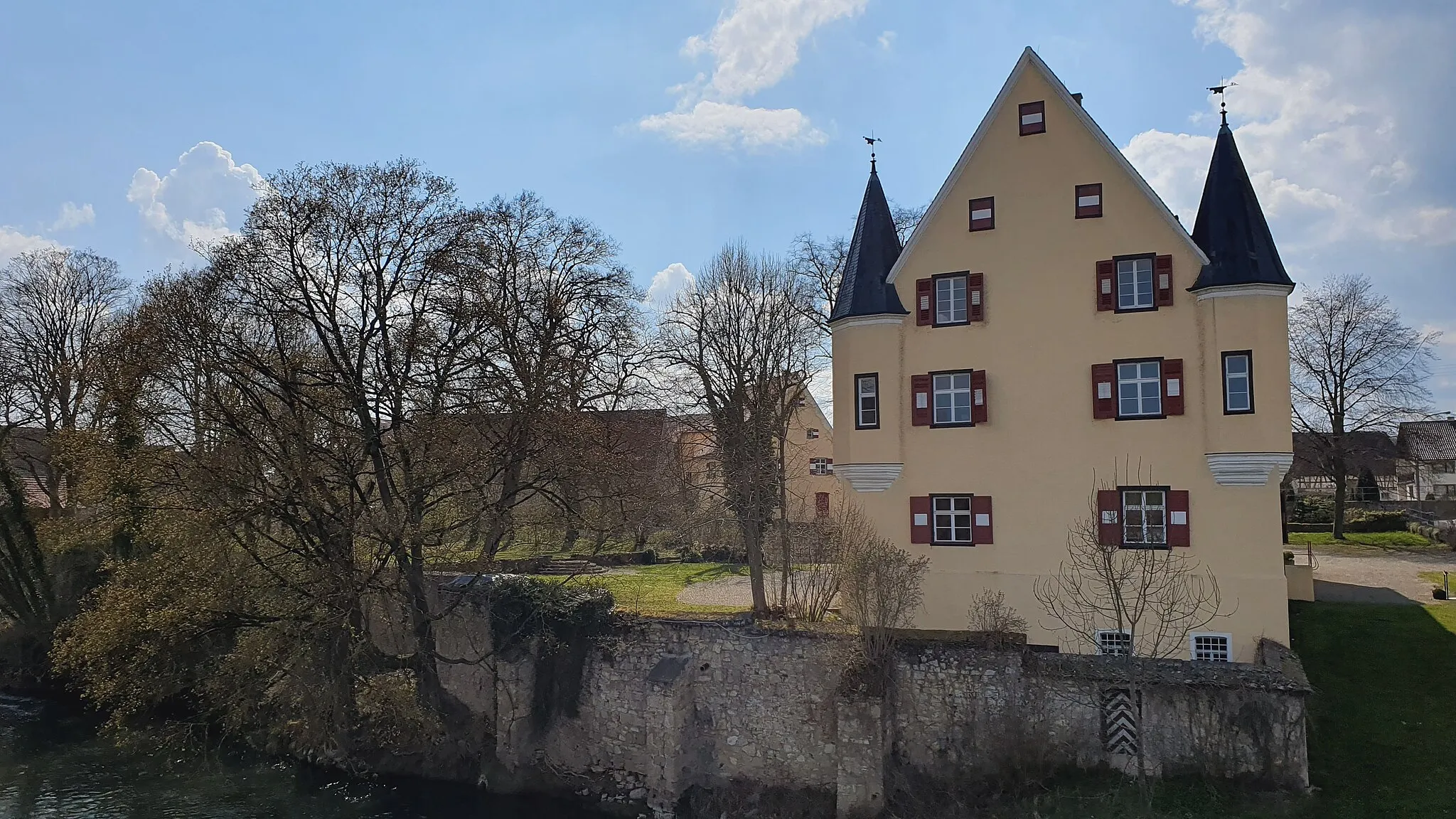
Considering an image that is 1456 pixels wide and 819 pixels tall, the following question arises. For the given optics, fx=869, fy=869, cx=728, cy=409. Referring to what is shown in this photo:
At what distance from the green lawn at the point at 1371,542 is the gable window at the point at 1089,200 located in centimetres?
1827

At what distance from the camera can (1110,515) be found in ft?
60.8

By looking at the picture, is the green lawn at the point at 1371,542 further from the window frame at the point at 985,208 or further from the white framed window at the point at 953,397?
the window frame at the point at 985,208

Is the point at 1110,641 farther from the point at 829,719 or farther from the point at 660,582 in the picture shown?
the point at 660,582

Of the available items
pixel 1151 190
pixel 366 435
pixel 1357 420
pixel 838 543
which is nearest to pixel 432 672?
pixel 366 435

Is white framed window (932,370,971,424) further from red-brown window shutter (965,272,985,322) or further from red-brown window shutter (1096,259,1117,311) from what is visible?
red-brown window shutter (1096,259,1117,311)

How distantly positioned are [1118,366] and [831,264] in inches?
703

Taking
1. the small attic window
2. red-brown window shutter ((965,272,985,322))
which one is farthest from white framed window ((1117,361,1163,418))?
the small attic window

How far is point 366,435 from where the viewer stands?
759 inches

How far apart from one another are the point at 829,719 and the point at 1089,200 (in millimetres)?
12371

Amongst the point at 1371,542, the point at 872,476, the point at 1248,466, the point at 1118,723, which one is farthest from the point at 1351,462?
the point at 1118,723

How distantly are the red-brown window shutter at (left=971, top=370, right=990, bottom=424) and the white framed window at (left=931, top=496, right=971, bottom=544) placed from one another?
1.82 metres

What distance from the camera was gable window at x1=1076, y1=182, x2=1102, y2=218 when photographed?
19.0 meters

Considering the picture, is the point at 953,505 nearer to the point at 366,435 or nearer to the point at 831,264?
the point at 366,435

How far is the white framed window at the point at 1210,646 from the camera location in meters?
17.9
